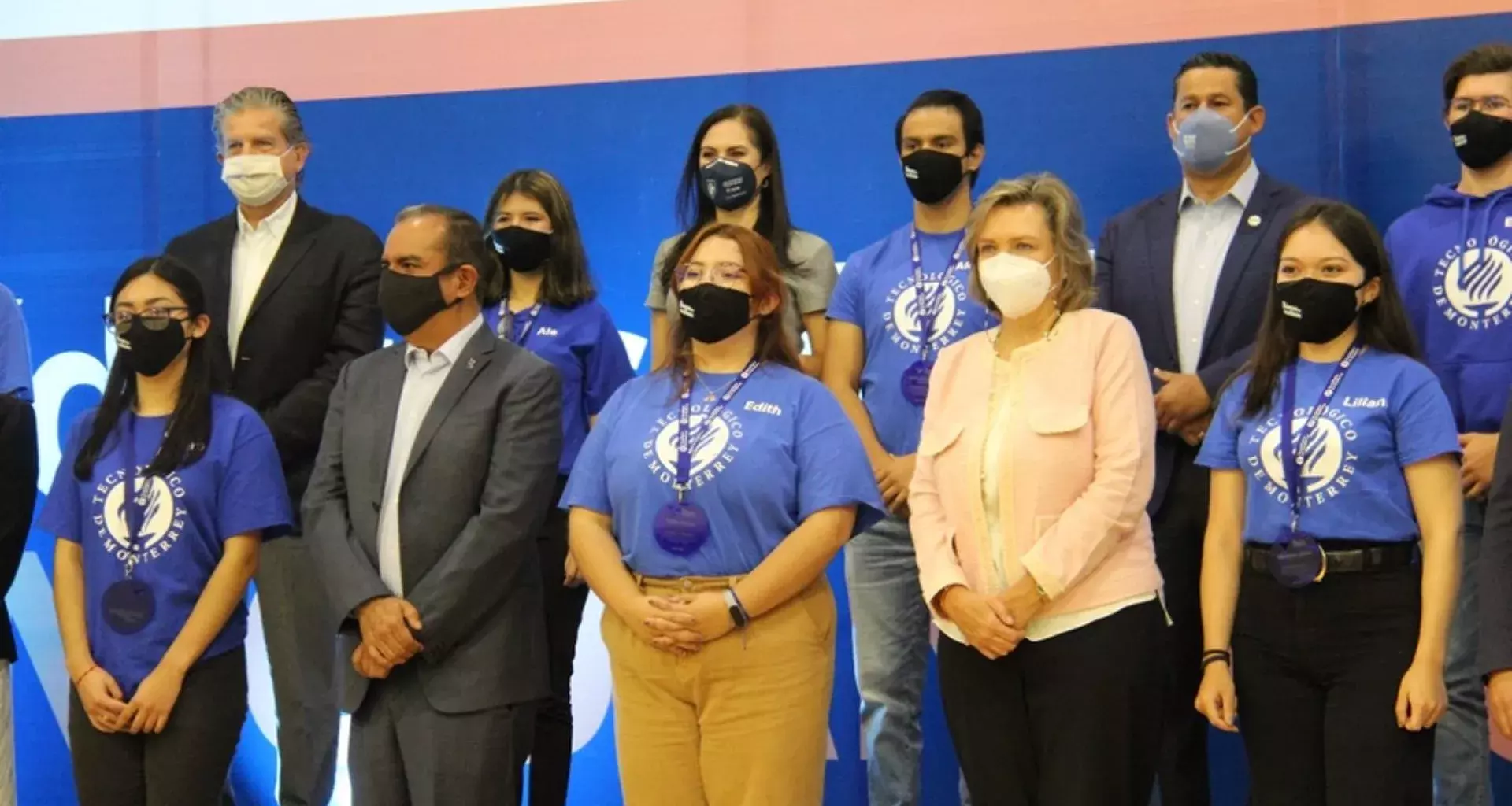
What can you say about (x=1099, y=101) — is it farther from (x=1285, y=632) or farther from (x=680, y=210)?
(x=1285, y=632)

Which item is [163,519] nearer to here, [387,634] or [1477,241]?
[387,634]

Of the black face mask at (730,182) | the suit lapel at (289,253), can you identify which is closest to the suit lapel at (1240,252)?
the black face mask at (730,182)

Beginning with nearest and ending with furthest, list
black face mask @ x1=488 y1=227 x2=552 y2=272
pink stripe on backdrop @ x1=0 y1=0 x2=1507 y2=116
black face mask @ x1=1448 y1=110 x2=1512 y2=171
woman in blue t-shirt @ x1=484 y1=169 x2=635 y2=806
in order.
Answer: black face mask @ x1=1448 y1=110 x2=1512 y2=171 < woman in blue t-shirt @ x1=484 y1=169 x2=635 y2=806 < black face mask @ x1=488 y1=227 x2=552 y2=272 < pink stripe on backdrop @ x1=0 y1=0 x2=1507 y2=116

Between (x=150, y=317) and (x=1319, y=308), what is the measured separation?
245 cm

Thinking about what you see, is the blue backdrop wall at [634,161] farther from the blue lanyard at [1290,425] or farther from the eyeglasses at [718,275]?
the eyeglasses at [718,275]

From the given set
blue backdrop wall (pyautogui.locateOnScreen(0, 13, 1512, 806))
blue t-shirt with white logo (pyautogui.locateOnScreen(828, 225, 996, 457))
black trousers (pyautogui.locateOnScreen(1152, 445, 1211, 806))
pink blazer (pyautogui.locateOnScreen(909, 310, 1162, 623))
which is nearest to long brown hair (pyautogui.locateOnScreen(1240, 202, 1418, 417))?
pink blazer (pyautogui.locateOnScreen(909, 310, 1162, 623))

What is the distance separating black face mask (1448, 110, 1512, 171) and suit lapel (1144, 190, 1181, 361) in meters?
0.63

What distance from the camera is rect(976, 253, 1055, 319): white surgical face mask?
3209 mm

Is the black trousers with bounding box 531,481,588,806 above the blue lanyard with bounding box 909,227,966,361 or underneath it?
underneath

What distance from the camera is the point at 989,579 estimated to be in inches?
122

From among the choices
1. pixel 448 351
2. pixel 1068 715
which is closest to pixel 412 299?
pixel 448 351

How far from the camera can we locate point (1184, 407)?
3.65 m

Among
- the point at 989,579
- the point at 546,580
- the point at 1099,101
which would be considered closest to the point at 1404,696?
the point at 989,579

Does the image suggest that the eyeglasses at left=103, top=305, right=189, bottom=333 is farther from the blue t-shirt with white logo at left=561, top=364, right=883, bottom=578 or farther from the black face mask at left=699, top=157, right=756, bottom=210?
the black face mask at left=699, top=157, right=756, bottom=210
